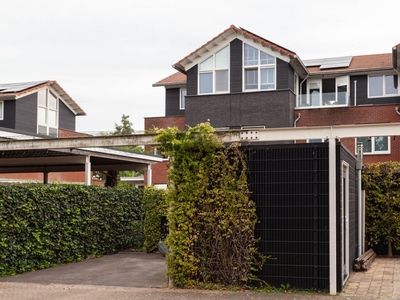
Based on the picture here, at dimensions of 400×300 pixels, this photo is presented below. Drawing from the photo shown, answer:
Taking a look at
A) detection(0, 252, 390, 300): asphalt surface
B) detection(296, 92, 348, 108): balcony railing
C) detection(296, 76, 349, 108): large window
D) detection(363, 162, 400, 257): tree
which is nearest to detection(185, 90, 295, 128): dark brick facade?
detection(296, 92, 348, 108): balcony railing

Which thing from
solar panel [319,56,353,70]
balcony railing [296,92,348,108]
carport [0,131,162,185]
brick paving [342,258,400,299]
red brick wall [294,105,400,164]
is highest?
solar panel [319,56,353,70]

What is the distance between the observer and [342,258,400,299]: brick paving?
1044cm

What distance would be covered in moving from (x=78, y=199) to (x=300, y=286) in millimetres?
6809

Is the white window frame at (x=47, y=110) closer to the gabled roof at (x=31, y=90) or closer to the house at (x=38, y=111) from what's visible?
the house at (x=38, y=111)

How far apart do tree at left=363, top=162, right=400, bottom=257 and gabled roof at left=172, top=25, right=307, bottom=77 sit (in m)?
9.74

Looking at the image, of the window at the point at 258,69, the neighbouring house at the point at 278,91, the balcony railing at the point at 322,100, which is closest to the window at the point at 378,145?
the neighbouring house at the point at 278,91

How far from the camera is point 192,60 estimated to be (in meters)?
27.0

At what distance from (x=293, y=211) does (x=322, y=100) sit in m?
17.5

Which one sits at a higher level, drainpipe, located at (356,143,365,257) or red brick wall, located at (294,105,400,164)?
red brick wall, located at (294,105,400,164)

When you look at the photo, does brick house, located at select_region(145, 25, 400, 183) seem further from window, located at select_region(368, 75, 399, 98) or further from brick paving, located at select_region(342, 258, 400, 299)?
brick paving, located at select_region(342, 258, 400, 299)

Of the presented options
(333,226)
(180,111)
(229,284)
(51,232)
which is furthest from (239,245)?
(180,111)

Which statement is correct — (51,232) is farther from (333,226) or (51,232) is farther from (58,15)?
(333,226)

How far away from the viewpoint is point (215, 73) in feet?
88.5

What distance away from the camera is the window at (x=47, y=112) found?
34438 millimetres
